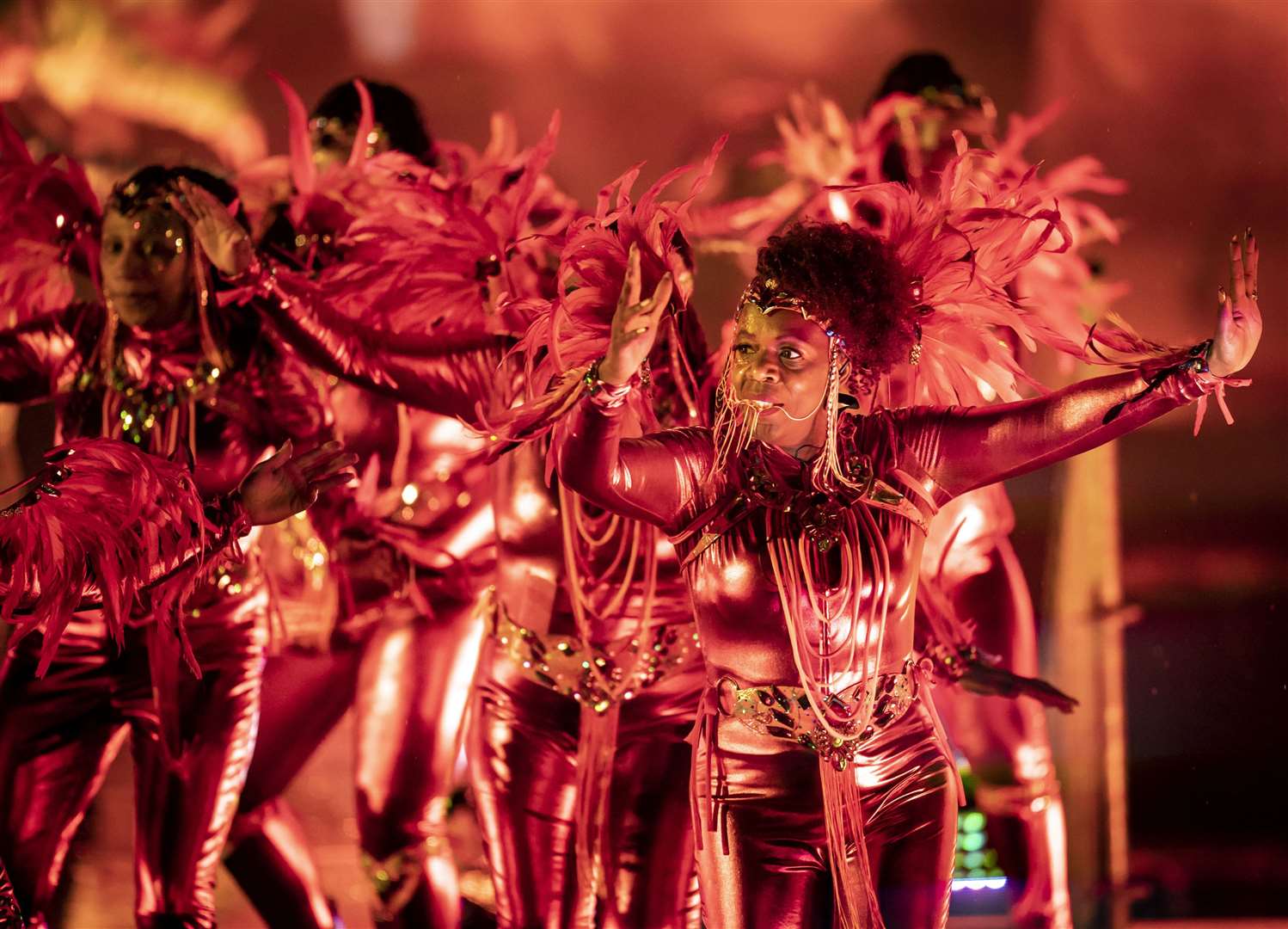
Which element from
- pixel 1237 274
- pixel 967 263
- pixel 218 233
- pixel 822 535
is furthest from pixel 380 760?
pixel 1237 274

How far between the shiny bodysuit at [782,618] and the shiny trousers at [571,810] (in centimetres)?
60

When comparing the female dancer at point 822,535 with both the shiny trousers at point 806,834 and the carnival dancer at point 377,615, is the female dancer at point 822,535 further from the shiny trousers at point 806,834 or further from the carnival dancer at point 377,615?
the carnival dancer at point 377,615

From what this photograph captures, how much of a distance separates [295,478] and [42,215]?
58.1 inches

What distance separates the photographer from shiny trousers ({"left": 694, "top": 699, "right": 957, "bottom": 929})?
7.60 feet

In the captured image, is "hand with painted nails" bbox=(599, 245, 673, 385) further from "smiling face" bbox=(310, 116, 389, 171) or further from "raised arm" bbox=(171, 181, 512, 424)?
"smiling face" bbox=(310, 116, 389, 171)

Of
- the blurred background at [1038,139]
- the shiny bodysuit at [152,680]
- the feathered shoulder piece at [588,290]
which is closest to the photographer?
the feathered shoulder piece at [588,290]

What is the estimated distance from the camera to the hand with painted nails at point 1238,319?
228 centimetres

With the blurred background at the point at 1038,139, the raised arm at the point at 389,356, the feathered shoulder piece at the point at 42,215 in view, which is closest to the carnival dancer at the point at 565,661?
the raised arm at the point at 389,356

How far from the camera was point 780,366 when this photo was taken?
96.6 inches

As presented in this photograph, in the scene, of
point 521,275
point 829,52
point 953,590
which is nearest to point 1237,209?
point 829,52

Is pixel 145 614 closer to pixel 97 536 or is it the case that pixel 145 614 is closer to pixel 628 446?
pixel 97 536

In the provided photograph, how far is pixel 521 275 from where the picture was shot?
337 centimetres

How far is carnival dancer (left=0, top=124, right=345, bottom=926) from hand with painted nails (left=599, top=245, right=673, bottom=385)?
1244 mm

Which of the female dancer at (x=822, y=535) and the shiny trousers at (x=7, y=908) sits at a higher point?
the female dancer at (x=822, y=535)
